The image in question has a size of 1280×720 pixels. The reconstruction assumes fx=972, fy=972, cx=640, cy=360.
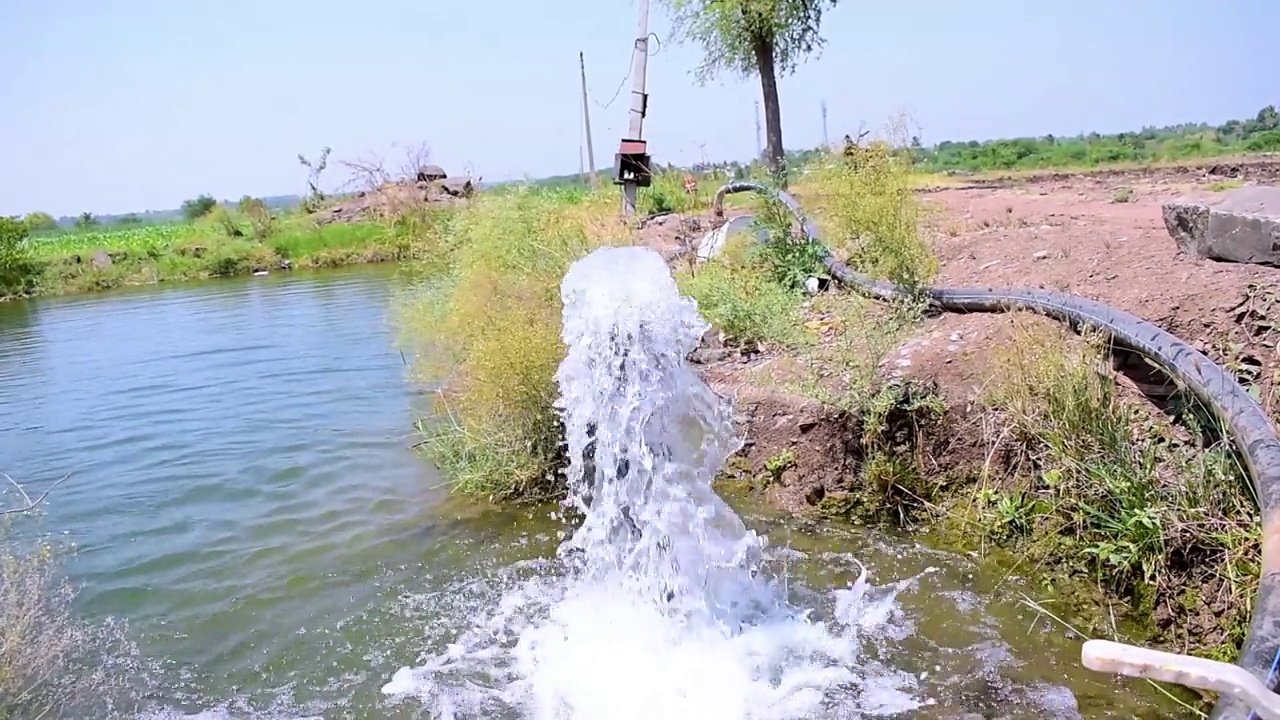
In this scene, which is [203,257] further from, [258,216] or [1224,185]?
[1224,185]

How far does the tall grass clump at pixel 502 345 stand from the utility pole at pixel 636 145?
947 millimetres

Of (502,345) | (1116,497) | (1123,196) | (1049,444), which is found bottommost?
(1116,497)

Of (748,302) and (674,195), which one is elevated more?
(674,195)

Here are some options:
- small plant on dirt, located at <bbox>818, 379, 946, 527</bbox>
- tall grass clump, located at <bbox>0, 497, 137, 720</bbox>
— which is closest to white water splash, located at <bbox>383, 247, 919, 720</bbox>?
small plant on dirt, located at <bbox>818, 379, 946, 527</bbox>

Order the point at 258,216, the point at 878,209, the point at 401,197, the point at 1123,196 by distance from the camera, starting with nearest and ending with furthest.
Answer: the point at 878,209 < the point at 1123,196 < the point at 401,197 < the point at 258,216

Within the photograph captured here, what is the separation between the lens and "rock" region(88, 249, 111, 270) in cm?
2586

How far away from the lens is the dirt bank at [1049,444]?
4070mm

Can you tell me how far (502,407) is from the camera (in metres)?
6.32

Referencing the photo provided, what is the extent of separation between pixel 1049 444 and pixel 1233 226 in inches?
73.5

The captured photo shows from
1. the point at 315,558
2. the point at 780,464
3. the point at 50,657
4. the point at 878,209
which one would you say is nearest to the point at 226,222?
the point at 315,558

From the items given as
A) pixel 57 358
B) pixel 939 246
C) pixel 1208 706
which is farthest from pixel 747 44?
pixel 1208 706

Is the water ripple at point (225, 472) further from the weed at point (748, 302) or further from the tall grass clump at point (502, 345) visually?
the weed at point (748, 302)

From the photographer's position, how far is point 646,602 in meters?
4.80

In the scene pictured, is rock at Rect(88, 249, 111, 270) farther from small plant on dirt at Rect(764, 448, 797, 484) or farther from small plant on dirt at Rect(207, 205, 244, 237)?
small plant on dirt at Rect(764, 448, 797, 484)
